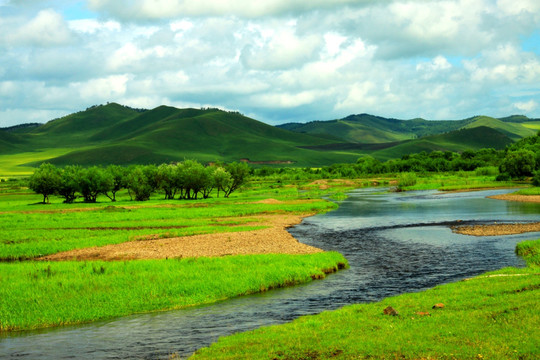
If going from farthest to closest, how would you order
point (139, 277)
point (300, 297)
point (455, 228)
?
point (455, 228) → point (139, 277) → point (300, 297)

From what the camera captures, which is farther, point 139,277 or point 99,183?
point 99,183

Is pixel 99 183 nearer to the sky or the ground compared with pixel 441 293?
nearer to the sky

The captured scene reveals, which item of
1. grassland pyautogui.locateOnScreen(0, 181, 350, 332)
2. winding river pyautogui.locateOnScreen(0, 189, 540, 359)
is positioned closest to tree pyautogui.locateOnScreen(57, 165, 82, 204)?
grassland pyautogui.locateOnScreen(0, 181, 350, 332)

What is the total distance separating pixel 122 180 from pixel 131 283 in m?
96.7

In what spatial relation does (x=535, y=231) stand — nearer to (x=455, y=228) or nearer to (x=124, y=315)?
(x=455, y=228)

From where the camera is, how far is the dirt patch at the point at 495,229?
5603cm

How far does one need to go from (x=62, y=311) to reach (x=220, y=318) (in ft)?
32.1

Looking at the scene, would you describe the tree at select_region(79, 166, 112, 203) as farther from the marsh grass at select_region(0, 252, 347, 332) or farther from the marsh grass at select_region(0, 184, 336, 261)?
the marsh grass at select_region(0, 252, 347, 332)

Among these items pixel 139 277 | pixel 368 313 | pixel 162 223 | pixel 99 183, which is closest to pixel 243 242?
pixel 139 277

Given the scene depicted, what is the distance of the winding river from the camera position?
917 inches

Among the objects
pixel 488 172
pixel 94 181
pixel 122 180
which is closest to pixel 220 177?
pixel 122 180

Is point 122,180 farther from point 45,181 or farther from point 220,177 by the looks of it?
point 220,177

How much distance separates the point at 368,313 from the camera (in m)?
24.1

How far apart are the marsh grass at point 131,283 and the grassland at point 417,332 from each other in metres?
9.89
